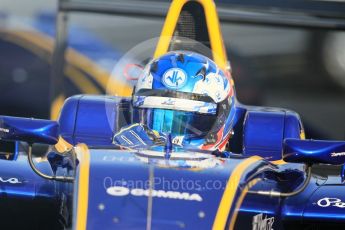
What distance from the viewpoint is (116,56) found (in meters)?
8.97

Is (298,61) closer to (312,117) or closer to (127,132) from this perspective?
(312,117)

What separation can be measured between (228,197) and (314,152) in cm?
48

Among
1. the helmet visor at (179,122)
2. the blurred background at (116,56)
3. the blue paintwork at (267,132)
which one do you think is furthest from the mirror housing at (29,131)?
the blurred background at (116,56)

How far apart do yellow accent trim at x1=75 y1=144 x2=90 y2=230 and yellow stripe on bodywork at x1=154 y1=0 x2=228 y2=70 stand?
1.81 metres

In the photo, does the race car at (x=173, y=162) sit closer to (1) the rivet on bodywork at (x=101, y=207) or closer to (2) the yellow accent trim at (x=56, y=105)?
(1) the rivet on bodywork at (x=101, y=207)

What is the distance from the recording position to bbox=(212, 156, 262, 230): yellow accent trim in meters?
3.43

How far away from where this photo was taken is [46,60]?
29.5ft

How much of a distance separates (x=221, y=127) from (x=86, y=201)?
1216 millimetres

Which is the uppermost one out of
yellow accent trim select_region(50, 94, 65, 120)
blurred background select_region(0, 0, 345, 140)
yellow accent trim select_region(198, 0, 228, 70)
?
yellow accent trim select_region(198, 0, 228, 70)

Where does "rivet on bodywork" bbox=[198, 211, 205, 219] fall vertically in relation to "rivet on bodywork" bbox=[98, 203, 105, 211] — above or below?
below

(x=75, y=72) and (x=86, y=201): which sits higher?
(x=86, y=201)

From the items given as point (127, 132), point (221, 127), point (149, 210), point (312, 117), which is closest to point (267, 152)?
point (221, 127)

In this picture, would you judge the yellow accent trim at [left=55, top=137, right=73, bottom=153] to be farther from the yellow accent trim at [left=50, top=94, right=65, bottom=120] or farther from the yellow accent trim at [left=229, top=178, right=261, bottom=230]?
the yellow accent trim at [left=50, top=94, right=65, bottom=120]

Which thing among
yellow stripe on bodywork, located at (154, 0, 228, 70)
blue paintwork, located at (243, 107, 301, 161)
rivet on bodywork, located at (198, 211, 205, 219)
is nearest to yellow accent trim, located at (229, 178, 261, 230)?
rivet on bodywork, located at (198, 211, 205, 219)
